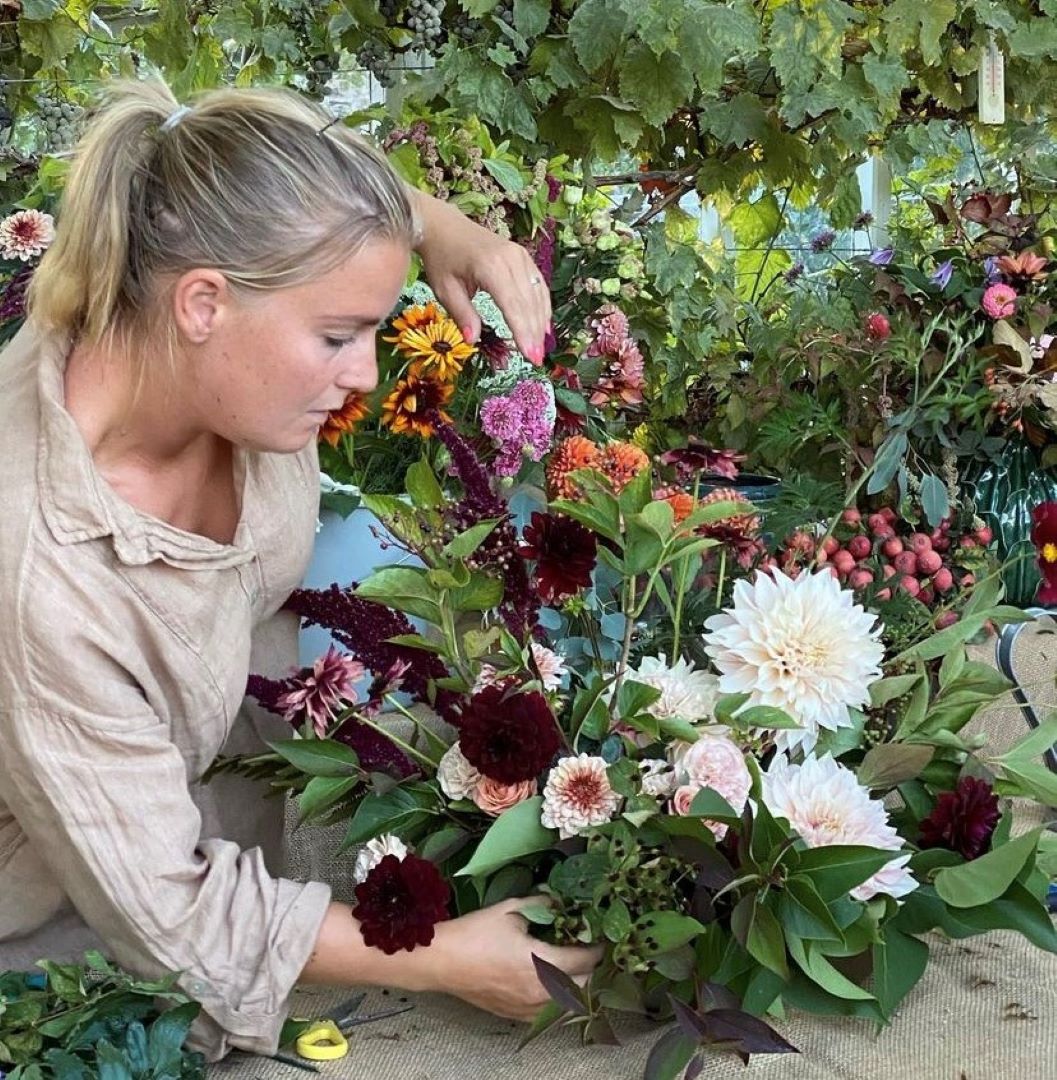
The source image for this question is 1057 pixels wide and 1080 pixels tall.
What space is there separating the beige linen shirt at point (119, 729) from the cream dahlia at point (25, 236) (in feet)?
1.43

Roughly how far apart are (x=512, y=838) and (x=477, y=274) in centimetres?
49

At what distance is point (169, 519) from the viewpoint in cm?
99

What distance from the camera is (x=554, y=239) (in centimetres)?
Answer: 148

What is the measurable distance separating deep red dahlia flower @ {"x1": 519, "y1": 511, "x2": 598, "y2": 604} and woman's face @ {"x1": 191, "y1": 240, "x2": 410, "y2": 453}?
0.57ft

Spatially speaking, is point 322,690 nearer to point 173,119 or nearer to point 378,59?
point 173,119

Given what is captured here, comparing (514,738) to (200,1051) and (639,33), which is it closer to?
(200,1051)

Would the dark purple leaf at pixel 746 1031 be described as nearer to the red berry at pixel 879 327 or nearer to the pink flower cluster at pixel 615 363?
the pink flower cluster at pixel 615 363

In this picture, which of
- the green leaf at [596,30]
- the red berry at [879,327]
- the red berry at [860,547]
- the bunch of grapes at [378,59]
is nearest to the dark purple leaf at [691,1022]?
the red berry at [860,547]

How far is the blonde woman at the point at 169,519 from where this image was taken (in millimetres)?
832

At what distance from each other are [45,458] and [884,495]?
936 mm

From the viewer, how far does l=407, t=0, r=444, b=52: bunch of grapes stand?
1683 mm

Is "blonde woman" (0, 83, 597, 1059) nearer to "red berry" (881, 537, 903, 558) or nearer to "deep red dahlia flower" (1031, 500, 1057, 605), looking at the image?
"deep red dahlia flower" (1031, 500, 1057, 605)

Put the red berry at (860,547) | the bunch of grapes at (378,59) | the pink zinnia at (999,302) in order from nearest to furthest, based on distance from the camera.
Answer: the red berry at (860,547) < the pink zinnia at (999,302) < the bunch of grapes at (378,59)

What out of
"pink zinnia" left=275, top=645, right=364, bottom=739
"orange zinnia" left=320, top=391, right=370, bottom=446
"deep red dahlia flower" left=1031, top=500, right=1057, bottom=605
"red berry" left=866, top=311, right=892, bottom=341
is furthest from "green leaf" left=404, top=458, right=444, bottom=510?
"red berry" left=866, top=311, right=892, bottom=341
